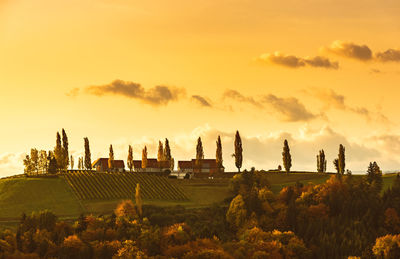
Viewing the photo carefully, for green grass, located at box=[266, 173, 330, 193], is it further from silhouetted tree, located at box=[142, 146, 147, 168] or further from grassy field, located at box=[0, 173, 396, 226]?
silhouetted tree, located at box=[142, 146, 147, 168]

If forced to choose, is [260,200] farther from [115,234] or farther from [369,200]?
[115,234]

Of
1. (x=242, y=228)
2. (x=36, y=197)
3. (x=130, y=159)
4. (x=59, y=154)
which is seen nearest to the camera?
(x=242, y=228)

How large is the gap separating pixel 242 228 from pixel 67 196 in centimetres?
4214

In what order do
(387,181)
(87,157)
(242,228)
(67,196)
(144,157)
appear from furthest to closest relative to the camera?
1. (144,157)
2. (87,157)
3. (387,181)
4. (67,196)
5. (242,228)

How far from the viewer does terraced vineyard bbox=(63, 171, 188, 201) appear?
122312 millimetres

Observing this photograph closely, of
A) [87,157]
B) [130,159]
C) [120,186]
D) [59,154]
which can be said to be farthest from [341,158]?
[59,154]

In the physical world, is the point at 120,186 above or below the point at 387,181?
below

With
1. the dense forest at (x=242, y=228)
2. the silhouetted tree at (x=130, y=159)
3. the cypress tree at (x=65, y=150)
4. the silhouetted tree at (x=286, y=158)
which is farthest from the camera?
the silhouetted tree at (x=130, y=159)

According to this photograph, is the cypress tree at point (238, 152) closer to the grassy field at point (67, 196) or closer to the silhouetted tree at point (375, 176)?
the grassy field at point (67, 196)

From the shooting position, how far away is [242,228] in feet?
359

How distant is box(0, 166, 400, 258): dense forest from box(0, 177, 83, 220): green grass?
6.74 m

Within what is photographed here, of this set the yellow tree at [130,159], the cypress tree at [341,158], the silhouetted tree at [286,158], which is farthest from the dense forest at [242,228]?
the yellow tree at [130,159]

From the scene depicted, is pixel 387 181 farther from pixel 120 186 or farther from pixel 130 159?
pixel 130 159

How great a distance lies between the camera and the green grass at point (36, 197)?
106 metres
